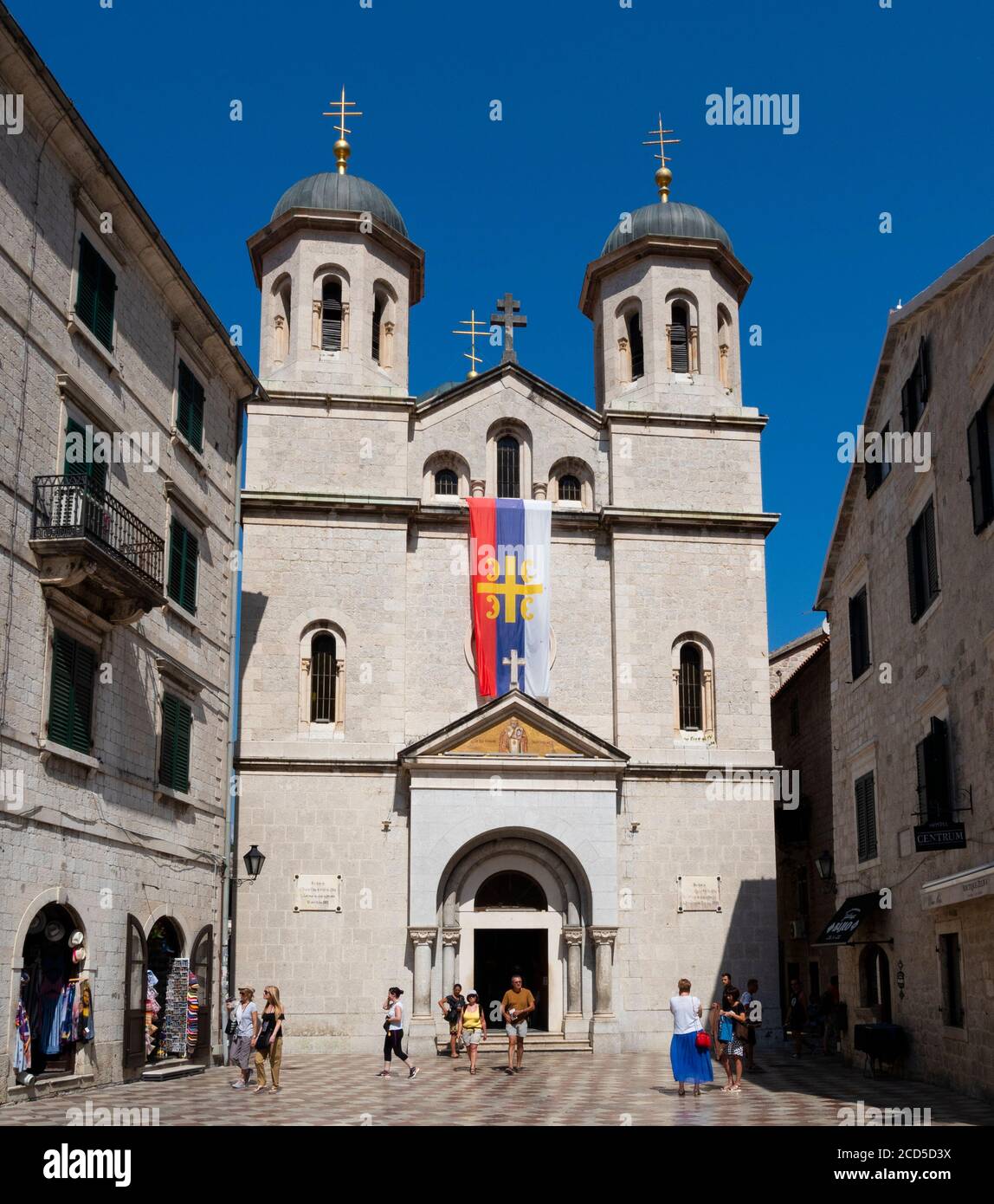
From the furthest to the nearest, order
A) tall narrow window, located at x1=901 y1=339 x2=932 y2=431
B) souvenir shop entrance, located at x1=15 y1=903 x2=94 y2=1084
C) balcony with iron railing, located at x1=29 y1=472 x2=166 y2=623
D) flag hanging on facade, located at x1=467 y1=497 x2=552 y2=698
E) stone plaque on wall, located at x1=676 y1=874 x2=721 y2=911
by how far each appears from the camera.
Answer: flag hanging on facade, located at x1=467 y1=497 x2=552 y2=698
stone plaque on wall, located at x1=676 y1=874 x2=721 y2=911
tall narrow window, located at x1=901 y1=339 x2=932 y2=431
balcony with iron railing, located at x1=29 y1=472 x2=166 y2=623
souvenir shop entrance, located at x1=15 y1=903 x2=94 y2=1084

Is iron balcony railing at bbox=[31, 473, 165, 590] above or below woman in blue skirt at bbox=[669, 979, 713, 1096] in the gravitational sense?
above

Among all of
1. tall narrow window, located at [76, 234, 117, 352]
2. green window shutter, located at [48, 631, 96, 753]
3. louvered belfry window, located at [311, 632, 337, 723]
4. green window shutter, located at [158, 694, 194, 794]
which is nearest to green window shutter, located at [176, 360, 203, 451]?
tall narrow window, located at [76, 234, 117, 352]

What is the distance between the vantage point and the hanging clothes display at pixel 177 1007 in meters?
22.6

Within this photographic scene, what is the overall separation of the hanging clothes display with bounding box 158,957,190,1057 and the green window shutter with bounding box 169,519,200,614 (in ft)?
20.1

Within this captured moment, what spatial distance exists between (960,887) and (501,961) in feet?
46.2

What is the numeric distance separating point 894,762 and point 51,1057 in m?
13.9

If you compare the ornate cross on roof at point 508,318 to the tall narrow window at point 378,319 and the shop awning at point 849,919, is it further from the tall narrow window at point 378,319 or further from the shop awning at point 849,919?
the shop awning at point 849,919

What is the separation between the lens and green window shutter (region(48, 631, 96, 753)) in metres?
18.6

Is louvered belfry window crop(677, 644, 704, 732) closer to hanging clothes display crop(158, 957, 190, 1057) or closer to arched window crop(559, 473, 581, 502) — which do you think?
arched window crop(559, 473, 581, 502)

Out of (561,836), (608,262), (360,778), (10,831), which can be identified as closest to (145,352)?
(10,831)

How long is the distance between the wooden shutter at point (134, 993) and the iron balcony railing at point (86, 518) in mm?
5312

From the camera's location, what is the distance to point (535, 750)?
29781mm

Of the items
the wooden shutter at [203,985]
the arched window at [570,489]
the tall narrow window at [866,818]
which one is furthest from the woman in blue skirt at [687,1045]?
the arched window at [570,489]

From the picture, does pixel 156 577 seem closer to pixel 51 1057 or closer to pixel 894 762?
pixel 51 1057
